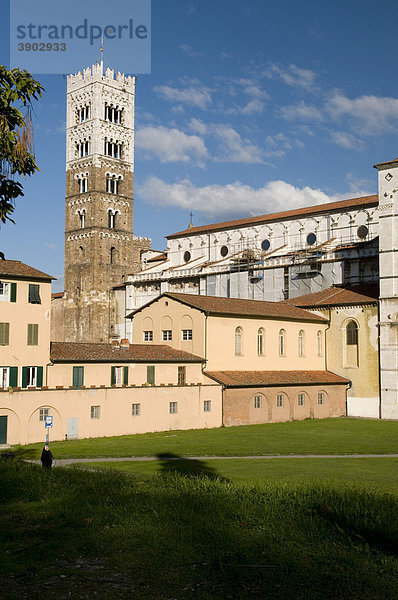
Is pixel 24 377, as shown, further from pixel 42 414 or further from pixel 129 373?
pixel 129 373

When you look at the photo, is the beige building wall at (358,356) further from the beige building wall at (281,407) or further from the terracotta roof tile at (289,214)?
the terracotta roof tile at (289,214)

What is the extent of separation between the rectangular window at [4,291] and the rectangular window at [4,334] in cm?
154

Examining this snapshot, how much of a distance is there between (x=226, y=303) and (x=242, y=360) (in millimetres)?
4796

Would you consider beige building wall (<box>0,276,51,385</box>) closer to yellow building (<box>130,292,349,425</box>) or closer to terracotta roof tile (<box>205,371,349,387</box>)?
yellow building (<box>130,292,349,425</box>)

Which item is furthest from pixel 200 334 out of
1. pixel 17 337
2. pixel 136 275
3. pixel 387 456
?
pixel 136 275

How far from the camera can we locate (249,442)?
117 ft

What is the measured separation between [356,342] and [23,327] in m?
28.7

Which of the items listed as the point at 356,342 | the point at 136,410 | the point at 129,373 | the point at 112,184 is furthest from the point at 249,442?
the point at 112,184

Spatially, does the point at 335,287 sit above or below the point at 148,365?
above

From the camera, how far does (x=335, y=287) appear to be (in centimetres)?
6272

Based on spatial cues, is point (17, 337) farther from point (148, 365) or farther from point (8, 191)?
point (8, 191)

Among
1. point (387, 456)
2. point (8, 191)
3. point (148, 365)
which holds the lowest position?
point (387, 456)

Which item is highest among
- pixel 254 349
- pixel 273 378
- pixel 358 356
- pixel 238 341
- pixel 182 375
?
pixel 238 341

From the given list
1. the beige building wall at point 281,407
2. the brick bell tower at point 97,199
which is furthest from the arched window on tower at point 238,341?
the brick bell tower at point 97,199
